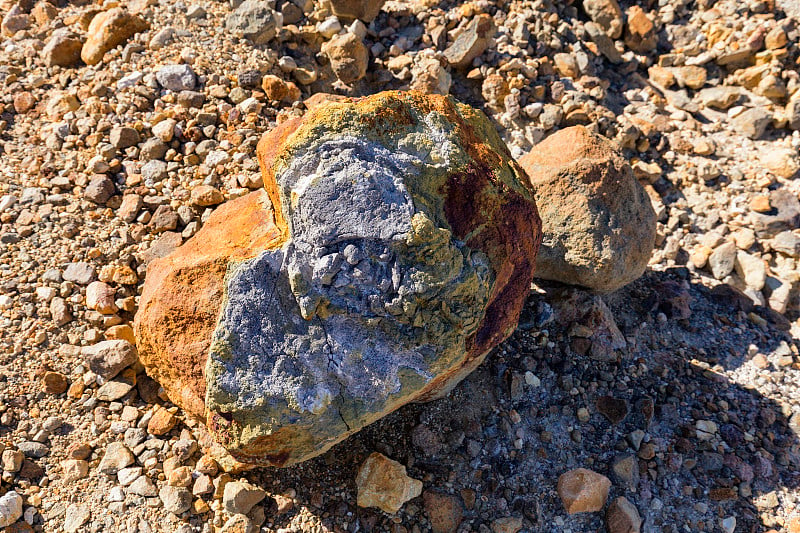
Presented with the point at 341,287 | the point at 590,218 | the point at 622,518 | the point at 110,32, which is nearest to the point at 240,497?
the point at 341,287

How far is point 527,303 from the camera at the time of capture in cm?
338

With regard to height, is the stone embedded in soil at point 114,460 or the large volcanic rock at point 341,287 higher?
the large volcanic rock at point 341,287

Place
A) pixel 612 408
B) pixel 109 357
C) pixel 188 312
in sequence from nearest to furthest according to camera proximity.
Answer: pixel 188 312 < pixel 109 357 < pixel 612 408

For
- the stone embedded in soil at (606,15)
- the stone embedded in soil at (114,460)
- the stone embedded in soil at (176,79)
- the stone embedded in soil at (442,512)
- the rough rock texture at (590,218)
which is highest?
the stone embedded in soil at (176,79)

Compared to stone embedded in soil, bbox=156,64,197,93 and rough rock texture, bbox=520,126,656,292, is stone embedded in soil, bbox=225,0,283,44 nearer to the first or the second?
stone embedded in soil, bbox=156,64,197,93

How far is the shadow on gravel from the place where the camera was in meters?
2.78

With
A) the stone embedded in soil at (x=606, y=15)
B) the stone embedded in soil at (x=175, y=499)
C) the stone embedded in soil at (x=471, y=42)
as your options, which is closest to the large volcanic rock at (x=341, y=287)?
the stone embedded in soil at (x=175, y=499)

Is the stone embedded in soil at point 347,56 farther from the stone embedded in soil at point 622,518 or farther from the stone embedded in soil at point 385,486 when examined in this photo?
the stone embedded in soil at point 622,518

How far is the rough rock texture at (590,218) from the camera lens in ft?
10.4

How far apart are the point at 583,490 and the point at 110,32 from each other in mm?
3937

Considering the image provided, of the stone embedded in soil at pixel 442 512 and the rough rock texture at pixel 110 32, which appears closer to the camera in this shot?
the stone embedded in soil at pixel 442 512

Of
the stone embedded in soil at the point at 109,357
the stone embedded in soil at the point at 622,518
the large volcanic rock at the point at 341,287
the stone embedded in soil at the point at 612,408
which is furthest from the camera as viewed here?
the stone embedded in soil at the point at 612,408

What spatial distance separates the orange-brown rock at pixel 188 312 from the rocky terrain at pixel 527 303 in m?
0.50

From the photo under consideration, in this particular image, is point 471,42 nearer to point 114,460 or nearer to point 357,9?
point 357,9
